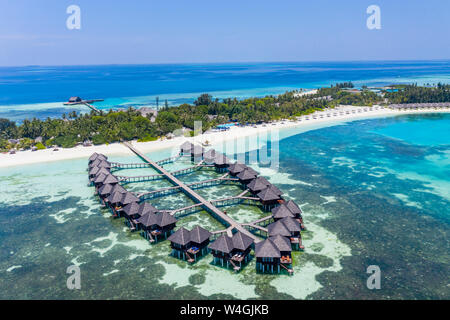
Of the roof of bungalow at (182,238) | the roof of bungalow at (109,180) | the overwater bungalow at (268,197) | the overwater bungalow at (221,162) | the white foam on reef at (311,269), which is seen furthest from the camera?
the overwater bungalow at (221,162)

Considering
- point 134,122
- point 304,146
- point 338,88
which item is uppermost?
point 338,88

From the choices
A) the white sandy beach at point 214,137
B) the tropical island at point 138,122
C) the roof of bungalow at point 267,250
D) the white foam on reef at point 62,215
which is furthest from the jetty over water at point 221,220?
the tropical island at point 138,122

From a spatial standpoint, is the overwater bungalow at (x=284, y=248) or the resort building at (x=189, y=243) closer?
the overwater bungalow at (x=284, y=248)

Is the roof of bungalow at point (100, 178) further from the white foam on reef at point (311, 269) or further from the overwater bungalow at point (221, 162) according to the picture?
the white foam on reef at point (311, 269)

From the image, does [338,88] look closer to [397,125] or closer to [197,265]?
[397,125]

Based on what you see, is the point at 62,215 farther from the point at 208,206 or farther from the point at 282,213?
the point at 282,213

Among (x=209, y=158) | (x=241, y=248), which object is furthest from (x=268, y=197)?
(x=209, y=158)
